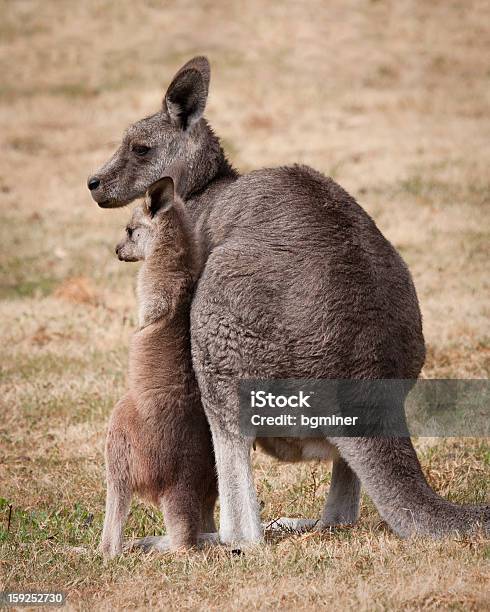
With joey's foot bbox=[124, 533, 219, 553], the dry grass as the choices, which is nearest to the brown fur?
joey's foot bbox=[124, 533, 219, 553]

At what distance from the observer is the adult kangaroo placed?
4621 millimetres

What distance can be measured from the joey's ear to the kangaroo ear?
1.40 meters

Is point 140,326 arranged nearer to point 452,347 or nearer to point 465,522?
point 465,522

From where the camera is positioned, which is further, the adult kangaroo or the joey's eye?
the joey's eye

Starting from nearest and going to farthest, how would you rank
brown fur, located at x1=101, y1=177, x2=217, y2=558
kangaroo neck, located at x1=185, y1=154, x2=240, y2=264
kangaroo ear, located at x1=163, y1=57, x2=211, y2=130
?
brown fur, located at x1=101, y1=177, x2=217, y2=558 < kangaroo neck, located at x1=185, y1=154, x2=240, y2=264 < kangaroo ear, located at x1=163, y1=57, x2=211, y2=130

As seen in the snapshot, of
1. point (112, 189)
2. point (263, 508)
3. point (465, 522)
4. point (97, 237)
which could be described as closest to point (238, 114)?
point (97, 237)

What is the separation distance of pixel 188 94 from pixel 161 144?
35cm

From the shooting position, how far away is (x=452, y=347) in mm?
8977

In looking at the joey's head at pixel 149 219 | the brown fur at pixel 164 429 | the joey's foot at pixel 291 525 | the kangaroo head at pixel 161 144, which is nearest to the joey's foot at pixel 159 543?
the brown fur at pixel 164 429

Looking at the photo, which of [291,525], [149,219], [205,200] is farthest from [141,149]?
[291,525]

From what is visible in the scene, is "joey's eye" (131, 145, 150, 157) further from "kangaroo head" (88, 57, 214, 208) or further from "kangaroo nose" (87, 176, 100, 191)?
"kangaroo nose" (87, 176, 100, 191)

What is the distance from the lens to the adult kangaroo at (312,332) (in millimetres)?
4621

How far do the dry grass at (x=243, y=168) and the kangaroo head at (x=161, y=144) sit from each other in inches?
67.7

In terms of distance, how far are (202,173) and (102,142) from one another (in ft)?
46.2
